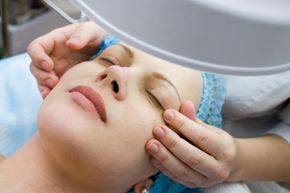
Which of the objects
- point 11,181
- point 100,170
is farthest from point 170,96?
point 11,181

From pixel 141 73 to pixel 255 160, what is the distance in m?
0.33

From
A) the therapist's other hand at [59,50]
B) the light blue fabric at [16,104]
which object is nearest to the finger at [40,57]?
the therapist's other hand at [59,50]

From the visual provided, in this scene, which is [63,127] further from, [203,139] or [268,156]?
[268,156]

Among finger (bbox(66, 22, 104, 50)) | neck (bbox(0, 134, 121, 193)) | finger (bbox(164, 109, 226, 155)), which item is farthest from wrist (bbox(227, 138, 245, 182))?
finger (bbox(66, 22, 104, 50))

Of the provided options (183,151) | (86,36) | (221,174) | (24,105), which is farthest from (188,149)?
(24,105)

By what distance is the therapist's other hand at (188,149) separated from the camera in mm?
712

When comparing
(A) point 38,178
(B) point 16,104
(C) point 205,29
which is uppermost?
(C) point 205,29

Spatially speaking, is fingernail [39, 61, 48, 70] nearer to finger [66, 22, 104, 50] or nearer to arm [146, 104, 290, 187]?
finger [66, 22, 104, 50]

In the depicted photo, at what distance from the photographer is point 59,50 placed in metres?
0.96

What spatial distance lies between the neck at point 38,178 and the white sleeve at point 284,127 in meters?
0.45

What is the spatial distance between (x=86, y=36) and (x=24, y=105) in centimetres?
35

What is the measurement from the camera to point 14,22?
1.85 meters

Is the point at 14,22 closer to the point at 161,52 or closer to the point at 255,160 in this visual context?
the point at 255,160

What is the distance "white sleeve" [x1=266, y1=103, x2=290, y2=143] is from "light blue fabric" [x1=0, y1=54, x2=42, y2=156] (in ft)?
1.97
